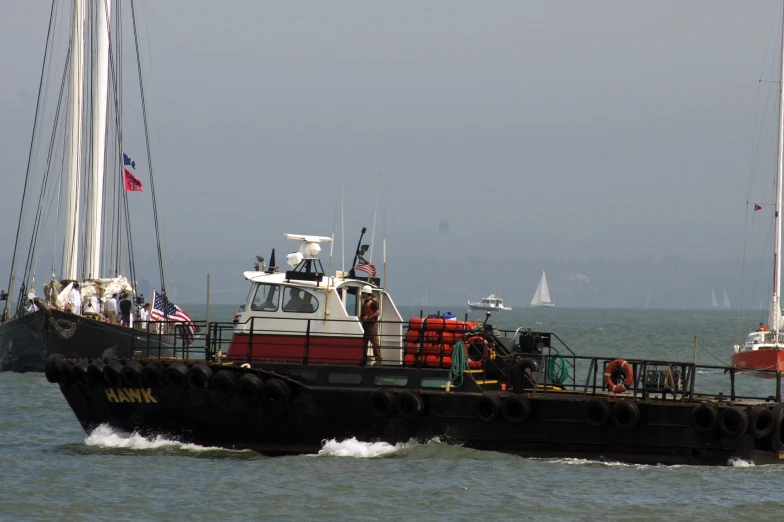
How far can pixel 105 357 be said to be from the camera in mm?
17094

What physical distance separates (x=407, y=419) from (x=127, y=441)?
14.5ft

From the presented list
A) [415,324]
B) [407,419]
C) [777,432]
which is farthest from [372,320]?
[777,432]

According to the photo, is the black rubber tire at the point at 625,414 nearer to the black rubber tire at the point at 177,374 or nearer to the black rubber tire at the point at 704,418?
the black rubber tire at the point at 704,418

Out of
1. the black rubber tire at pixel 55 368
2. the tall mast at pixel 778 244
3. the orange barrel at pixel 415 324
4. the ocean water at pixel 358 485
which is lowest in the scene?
the ocean water at pixel 358 485

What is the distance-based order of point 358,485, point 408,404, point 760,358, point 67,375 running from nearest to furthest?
point 358,485, point 408,404, point 67,375, point 760,358

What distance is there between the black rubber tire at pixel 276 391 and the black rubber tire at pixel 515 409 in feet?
10.2

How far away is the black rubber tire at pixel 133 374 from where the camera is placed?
53.4ft

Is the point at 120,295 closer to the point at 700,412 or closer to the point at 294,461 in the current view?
the point at 294,461

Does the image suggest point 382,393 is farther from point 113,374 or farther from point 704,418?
point 704,418

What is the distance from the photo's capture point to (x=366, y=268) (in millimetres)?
17125

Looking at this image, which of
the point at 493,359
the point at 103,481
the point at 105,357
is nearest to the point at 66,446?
the point at 105,357

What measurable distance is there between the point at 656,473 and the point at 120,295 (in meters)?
23.4

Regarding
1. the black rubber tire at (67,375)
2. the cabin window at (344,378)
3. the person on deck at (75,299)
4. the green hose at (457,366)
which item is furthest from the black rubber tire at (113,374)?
the person on deck at (75,299)

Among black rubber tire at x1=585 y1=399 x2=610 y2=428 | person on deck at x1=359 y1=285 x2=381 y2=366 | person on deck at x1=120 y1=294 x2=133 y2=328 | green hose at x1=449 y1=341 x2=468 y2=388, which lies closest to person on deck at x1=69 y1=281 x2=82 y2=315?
person on deck at x1=120 y1=294 x2=133 y2=328
